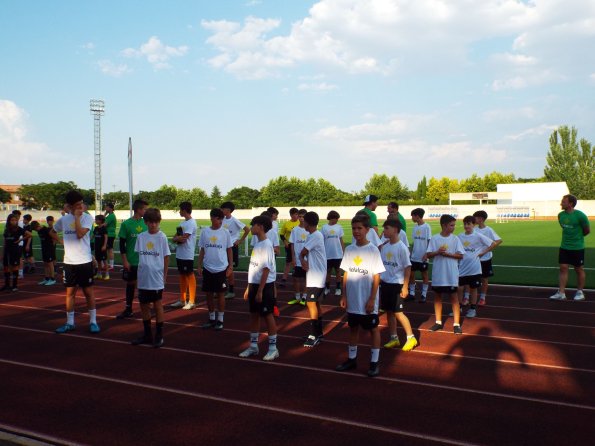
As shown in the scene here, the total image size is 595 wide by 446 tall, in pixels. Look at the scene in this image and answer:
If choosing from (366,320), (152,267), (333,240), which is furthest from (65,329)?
(333,240)

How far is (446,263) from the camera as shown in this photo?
7.50 m

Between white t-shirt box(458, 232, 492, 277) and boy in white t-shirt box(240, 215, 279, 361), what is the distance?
4.04m

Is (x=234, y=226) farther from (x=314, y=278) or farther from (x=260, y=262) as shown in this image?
(x=260, y=262)

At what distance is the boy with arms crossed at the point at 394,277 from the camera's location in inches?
254

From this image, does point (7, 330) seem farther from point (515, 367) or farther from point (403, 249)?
point (515, 367)

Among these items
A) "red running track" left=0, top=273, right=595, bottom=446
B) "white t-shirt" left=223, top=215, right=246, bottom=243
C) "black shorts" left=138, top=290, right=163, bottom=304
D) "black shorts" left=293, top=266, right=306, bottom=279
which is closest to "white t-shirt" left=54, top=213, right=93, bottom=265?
"red running track" left=0, top=273, right=595, bottom=446

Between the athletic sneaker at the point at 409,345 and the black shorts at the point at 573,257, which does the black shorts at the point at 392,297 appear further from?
the black shorts at the point at 573,257

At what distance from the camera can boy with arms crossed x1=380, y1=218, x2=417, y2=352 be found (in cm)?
645

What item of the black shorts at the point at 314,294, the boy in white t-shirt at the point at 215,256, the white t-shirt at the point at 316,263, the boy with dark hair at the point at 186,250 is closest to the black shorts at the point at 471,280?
the white t-shirt at the point at 316,263

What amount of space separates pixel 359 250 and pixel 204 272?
3.00m

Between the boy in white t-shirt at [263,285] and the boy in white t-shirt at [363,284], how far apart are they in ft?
3.48

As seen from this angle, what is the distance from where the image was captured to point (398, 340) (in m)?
6.92

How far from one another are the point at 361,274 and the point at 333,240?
471 centimetres

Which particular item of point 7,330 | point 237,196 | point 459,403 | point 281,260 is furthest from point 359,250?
point 237,196
